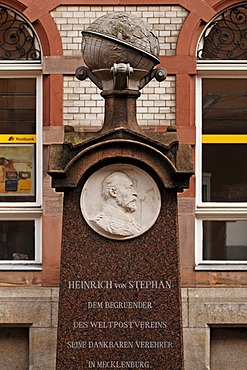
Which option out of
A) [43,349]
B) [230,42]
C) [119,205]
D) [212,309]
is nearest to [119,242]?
[119,205]

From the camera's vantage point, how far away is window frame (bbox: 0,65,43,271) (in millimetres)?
16984

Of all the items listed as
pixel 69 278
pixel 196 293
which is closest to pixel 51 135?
pixel 196 293

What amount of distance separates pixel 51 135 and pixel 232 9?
105 inches

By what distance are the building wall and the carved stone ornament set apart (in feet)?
12.9

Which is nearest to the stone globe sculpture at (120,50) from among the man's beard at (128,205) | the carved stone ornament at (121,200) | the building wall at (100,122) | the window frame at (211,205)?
the carved stone ornament at (121,200)

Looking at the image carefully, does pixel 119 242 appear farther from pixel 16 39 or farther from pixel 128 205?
pixel 16 39

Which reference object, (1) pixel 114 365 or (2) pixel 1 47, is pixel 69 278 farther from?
(2) pixel 1 47

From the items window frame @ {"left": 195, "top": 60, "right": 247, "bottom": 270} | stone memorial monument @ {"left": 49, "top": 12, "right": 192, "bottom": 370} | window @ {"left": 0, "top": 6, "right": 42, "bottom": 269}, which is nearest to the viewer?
stone memorial monument @ {"left": 49, "top": 12, "right": 192, "bottom": 370}

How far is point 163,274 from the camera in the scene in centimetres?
1269

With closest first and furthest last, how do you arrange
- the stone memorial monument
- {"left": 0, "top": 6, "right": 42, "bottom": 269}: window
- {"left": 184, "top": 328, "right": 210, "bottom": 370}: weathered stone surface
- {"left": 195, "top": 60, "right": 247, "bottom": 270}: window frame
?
the stone memorial monument, {"left": 184, "top": 328, "right": 210, "bottom": 370}: weathered stone surface, {"left": 195, "top": 60, "right": 247, "bottom": 270}: window frame, {"left": 0, "top": 6, "right": 42, "bottom": 269}: window

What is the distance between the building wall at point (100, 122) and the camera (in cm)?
1656

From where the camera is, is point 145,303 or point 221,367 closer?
point 145,303

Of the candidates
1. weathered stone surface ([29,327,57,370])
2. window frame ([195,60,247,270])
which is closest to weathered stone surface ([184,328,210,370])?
window frame ([195,60,247,270])

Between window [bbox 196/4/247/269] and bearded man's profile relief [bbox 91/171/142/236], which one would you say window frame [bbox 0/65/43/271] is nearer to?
window [bbox 196/4/247/269]
